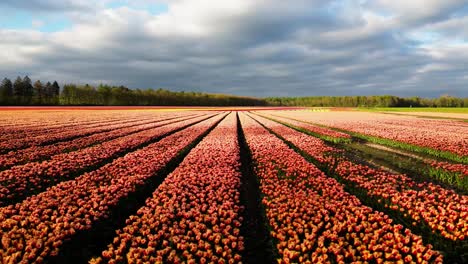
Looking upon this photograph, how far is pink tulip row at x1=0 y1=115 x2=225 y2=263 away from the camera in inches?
189

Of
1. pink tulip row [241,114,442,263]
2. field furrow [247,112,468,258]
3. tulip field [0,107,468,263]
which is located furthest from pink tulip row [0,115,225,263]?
field furrow [247,112,468,258]

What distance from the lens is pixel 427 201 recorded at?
23.2 feet

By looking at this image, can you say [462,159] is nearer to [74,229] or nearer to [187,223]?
[187,223]

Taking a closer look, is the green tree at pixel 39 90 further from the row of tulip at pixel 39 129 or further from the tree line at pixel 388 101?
the tree line at pixel 388 101

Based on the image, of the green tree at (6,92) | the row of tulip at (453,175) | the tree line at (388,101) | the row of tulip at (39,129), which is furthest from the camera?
the tree line at (388,101)

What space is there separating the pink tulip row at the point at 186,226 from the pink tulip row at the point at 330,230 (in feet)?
2.80

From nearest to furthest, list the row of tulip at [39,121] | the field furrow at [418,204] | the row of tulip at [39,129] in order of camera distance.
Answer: the field furrow at [418,204] < the row of tulip at [39,129] < the row of tulip at [39,121]

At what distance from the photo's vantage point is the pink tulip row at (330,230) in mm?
4707

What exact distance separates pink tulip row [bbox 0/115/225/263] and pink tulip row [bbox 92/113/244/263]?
2.62 feet

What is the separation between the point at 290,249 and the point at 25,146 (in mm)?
16712

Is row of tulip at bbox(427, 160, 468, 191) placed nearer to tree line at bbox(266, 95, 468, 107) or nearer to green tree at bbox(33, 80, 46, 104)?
green tree at bbox(33, 80, 46, 104)

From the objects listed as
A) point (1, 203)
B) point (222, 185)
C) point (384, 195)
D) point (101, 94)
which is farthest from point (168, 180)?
point (101, 94)

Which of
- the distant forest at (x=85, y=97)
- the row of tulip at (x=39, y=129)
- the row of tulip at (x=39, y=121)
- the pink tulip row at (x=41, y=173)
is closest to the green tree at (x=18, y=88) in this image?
the distant forest at (x=85, y=97)

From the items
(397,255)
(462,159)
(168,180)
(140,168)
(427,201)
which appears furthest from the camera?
(462,159)
